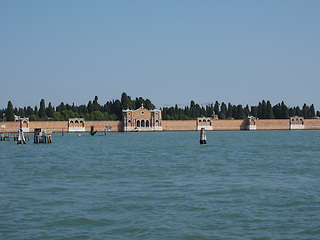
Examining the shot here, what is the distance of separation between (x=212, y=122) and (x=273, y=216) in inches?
3461

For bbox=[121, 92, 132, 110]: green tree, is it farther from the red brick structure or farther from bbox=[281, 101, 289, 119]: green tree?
bbox=[281, 101, 289, 119]: green tree

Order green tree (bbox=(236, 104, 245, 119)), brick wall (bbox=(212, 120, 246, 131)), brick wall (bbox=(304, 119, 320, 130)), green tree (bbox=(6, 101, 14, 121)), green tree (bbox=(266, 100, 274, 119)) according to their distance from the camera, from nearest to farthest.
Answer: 1. green tree (bbox=(6, 101, 14, 121))
2. brick wall (bbox=(212, 120, 246, 131))
3. green tree (bbox=(266, 100, 274, 119))
4. brick wall (bbox=(304, 119, 320, 130))
5. green tree (bbox=(236, 104, 245, 119))

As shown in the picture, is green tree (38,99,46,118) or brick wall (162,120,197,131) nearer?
brick wall (162,120,197,131)

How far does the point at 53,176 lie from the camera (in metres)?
16.3

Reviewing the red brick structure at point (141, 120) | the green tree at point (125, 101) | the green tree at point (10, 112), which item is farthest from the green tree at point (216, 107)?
the green tree at point (10, 112)

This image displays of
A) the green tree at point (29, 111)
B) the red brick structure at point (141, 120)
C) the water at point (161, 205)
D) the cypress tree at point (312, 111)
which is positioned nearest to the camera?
the water at point (161, 205)

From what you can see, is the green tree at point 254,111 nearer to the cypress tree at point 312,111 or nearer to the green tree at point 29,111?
the cypress tree at point 312,111

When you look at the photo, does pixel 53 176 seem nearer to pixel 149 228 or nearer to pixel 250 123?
pixel 149 228

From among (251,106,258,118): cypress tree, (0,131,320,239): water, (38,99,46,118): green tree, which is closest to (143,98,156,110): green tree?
(38,99,46,118): green tree

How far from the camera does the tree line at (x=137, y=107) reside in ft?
311

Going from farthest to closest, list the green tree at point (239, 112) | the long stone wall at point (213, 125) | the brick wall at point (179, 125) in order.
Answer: the green tree at point (239, 112) → the brick wall at point (179, 125) → the long stone wall at point (213, 125)

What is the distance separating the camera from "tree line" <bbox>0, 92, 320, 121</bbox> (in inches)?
3730

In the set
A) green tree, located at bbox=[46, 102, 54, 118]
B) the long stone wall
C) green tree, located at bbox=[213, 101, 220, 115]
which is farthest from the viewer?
green tree, located at bbox=[213, 101, 220, 115]

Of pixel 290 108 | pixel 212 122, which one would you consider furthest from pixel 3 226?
pixel 290 108
